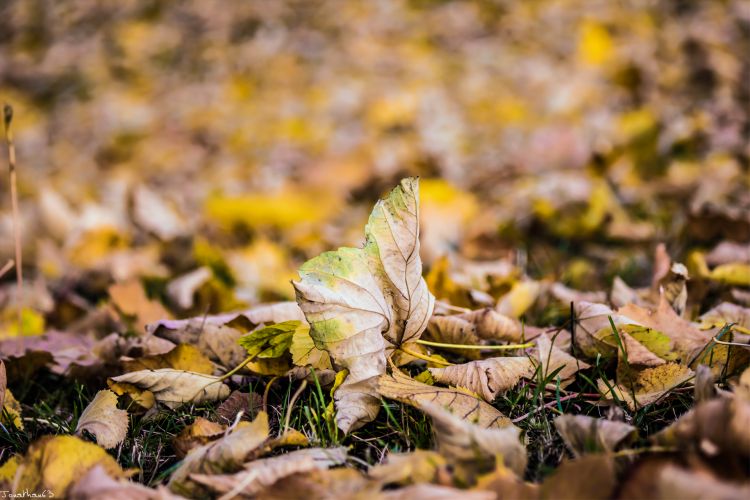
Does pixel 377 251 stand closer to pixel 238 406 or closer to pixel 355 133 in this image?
pixel 238 406

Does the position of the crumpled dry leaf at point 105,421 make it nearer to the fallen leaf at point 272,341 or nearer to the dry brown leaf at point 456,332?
the fallen leaf at point 272,341

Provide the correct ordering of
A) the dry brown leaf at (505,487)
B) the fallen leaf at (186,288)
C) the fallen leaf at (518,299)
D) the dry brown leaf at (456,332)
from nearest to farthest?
the dry brown leaf at (505,487) → the dry brown leaf at (456,332) → the fallen leaf at (518,299) → the fallen leaf at (186,288)

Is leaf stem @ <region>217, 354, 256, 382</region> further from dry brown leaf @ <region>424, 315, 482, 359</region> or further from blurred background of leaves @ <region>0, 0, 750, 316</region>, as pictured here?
blurred background of leaves @ <region>0, 0, 750, 316</region>

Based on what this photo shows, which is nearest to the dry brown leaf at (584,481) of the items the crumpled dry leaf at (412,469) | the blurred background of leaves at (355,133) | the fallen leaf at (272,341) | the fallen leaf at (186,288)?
the crumpled dry leaf at (412,469)

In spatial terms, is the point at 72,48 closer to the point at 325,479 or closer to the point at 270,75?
the point at 270,75

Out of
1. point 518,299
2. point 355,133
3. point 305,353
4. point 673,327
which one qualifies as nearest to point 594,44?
→ point 355,133

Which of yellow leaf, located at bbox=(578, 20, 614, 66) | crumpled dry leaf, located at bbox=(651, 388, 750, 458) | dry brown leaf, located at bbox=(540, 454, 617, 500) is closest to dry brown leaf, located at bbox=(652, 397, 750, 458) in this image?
crumpled dry leaf, located at bbox=(651, 388, 750, 458)

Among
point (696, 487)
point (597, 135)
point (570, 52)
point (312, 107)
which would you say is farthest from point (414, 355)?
point (570, 52)
